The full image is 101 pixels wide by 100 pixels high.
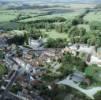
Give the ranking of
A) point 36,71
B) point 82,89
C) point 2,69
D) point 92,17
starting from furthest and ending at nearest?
point 92,17 < point 36,71 < point 2,69 < point 82,89

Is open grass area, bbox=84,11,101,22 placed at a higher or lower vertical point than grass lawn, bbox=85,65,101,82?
lower

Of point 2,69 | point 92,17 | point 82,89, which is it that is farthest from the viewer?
point 92,17

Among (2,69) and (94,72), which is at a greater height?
(2,69)

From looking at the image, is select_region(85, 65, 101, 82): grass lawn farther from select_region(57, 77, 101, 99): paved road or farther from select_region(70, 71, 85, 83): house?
select_region(57, 77, 101, 99): paved road

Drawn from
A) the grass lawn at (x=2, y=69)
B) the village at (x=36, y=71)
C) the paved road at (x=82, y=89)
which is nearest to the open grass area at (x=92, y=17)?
the village at (x=36, y=71)

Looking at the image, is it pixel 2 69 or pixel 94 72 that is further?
pixel 94 72

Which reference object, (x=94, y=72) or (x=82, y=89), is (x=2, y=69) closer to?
(x=82, y=89)

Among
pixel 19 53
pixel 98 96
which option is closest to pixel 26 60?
pixel 19 53

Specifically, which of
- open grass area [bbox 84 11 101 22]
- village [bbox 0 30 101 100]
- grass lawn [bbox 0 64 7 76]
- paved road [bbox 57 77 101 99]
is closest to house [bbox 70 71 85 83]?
village [bbox 0 30 101 100]

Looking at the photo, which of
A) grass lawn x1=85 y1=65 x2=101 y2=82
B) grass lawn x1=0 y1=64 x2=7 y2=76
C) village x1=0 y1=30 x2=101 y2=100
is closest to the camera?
village x1=0 y1=30 x2=101 y2=100

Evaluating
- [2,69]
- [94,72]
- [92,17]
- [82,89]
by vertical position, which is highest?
[2,69]

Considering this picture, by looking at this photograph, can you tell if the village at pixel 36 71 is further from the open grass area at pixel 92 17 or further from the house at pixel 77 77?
the open grass area at pixel 92 17

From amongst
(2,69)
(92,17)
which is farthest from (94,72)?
(92,17)
